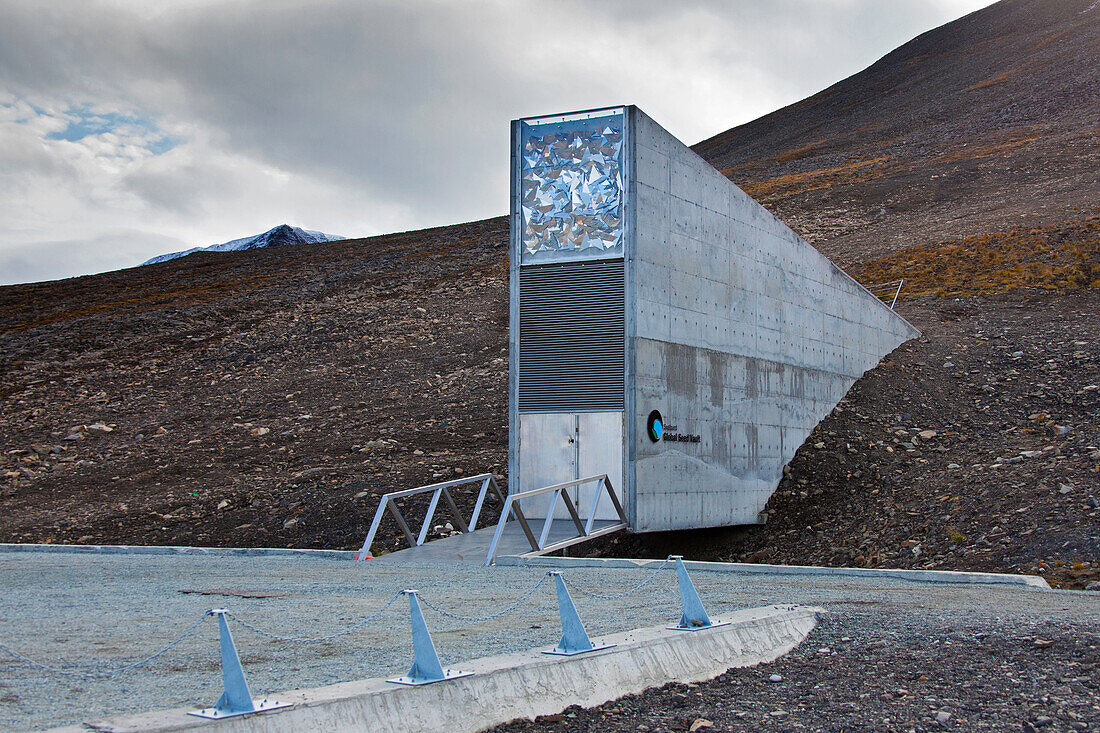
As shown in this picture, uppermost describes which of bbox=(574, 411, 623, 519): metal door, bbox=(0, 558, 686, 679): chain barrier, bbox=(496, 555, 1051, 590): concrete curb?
bbox=(574, 411, 623, 519): metal door

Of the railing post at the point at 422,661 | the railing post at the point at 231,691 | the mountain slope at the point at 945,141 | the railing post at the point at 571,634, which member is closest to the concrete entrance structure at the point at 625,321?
the railing post at the point at 571,634

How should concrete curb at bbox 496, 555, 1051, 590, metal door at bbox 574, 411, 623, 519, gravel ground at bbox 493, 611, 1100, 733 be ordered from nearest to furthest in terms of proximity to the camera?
gravel ground at bbox 493, 611, 1100, 733 → concrete curb at bbox 496, 555, 1051, 590 → metal door at bbox 574, 411, 623, 519

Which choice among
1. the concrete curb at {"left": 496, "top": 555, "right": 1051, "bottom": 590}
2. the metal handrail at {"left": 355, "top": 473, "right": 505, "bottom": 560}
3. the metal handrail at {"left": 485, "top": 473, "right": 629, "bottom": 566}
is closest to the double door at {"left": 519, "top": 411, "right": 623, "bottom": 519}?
the metal handrail at {"left": 485, "top": 473, "right": 629, "bottom": 566}

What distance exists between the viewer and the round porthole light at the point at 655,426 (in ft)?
46.0

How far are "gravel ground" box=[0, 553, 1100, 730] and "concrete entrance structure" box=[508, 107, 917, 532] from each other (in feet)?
9.65

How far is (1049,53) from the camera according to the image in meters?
69.6

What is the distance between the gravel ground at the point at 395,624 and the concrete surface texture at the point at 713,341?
379 centimetres

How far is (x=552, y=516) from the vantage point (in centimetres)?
1291

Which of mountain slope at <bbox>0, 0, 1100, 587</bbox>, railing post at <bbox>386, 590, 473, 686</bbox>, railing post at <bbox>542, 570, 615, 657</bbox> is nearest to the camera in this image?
railing post at <bbox>386, 590, 473, 686</bbox>

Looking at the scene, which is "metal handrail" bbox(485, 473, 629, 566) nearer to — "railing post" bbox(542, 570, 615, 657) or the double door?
the double door

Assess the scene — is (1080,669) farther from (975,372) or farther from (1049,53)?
(1049,53)

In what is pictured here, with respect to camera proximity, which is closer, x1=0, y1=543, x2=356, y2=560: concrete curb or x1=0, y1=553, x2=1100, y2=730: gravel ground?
x1=0, y1=553, x2=1100, y2=730: gravel ground

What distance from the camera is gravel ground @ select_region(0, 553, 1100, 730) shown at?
5438 mm

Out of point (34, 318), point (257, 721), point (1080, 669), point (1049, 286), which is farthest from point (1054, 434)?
point (34, 318)
